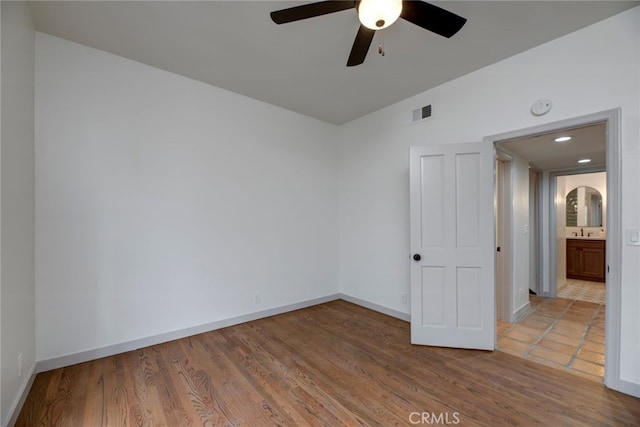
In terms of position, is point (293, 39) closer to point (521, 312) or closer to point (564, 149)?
point (564, 149)

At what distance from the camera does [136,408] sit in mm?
1936

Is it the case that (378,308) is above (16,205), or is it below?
below

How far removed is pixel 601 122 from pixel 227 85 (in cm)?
368

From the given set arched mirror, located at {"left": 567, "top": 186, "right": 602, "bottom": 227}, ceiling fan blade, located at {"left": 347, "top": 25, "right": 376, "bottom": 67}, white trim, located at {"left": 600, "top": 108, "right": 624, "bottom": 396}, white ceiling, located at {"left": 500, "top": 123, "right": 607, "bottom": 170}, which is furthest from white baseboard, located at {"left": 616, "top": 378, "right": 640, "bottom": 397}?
arched mirror, located at {"left": 567, "top": 186, "right": 602, "bottom": 227}

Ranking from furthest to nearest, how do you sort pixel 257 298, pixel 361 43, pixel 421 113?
pixel 257 298 < pixel 421 113 < pixel 361 43

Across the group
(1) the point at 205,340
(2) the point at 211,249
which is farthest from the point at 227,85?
(1) the point at 205,340

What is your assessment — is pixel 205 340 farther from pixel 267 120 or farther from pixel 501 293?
pixel 501 293

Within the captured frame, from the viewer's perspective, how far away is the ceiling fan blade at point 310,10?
5.25 ft

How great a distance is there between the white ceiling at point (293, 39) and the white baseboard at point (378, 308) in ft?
9.55

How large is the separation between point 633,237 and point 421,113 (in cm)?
227

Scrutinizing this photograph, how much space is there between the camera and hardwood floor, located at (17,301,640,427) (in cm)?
184

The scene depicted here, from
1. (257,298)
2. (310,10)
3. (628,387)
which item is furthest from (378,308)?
(310,10)

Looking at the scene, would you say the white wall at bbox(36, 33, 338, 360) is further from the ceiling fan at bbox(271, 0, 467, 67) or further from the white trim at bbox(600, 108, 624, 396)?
the white trim at bbox(600, 108, 624, 396)

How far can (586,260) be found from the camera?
18.9 ft
